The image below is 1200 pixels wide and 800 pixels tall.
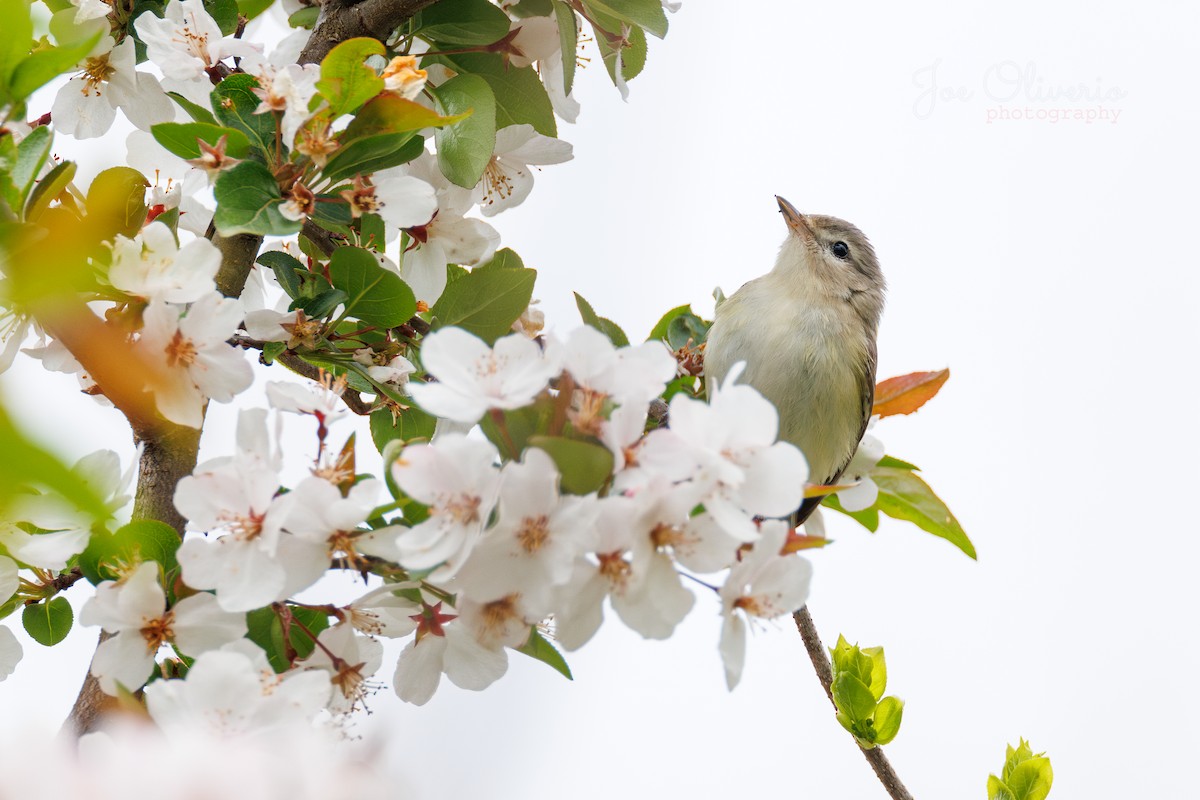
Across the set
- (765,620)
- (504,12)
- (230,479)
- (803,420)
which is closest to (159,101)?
(504,12)

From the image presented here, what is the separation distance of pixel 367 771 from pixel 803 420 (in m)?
1.21

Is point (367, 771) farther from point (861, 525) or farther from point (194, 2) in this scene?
point (861, 525)

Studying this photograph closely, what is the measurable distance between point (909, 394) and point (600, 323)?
34 cm

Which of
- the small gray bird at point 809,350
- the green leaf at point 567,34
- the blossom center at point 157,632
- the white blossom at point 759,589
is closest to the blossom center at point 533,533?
the white blossom at point 759,589

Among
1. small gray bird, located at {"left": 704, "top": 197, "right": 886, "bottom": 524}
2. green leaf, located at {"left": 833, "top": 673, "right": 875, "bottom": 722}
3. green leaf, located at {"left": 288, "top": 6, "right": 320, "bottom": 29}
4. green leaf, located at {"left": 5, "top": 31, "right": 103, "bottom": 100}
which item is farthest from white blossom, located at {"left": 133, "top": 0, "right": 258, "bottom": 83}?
small gray bird, located at {"left": 704, "top": 197, "right": 886, "bottom": 524}

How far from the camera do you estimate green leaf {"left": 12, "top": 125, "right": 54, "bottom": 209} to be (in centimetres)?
58

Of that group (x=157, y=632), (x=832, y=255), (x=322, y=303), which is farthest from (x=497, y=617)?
(x=832, y=255)

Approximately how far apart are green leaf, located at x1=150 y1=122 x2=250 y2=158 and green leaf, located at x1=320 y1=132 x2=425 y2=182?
52mm

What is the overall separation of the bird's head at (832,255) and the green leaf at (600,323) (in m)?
0.85

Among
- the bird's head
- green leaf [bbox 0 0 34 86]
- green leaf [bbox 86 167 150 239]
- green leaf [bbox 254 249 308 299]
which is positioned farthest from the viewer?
the bird's head

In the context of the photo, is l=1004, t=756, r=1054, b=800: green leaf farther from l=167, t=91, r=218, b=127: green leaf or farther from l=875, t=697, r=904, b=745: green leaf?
l=167, t=91, r=218, b=127: green leaf

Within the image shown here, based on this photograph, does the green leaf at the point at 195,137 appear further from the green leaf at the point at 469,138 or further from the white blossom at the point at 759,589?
the white blossom at the point at 759,589

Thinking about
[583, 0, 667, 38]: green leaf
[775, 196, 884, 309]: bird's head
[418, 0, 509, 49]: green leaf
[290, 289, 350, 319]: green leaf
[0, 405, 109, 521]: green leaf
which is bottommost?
[775, 196, 884, 309]: bird's head

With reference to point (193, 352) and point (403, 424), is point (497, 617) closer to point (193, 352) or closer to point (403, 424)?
point (193, 352)
